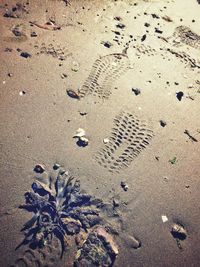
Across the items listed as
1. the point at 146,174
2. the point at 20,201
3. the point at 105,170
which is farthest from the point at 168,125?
the point at 20,201

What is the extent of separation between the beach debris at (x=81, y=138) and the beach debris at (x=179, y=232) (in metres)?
1.10

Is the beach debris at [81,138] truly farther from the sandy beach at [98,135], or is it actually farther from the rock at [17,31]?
the rock at [17,31]

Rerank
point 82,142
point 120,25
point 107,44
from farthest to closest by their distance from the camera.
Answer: point 120,25, point 107,44, point 82,142

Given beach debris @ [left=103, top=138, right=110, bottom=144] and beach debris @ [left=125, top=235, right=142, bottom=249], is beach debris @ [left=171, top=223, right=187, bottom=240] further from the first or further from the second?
beach debris @ [left=103, top=138, right=110, bottom=144]

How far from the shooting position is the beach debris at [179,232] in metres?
2.21

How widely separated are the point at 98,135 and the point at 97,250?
107cm

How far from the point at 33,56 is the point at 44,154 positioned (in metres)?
1.30

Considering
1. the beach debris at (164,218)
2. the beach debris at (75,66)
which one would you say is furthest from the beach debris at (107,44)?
the beach debris at (164,218)

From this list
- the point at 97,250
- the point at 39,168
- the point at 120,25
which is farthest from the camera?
the point at 120,25

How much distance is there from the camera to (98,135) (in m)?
2.65

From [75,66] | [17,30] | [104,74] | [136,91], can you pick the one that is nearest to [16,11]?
[17,30]

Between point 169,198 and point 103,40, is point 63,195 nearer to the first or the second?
point 169,198

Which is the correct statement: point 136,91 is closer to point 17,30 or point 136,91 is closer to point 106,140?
point 106,140

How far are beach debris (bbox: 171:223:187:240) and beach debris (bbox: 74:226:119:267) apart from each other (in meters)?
0.51
